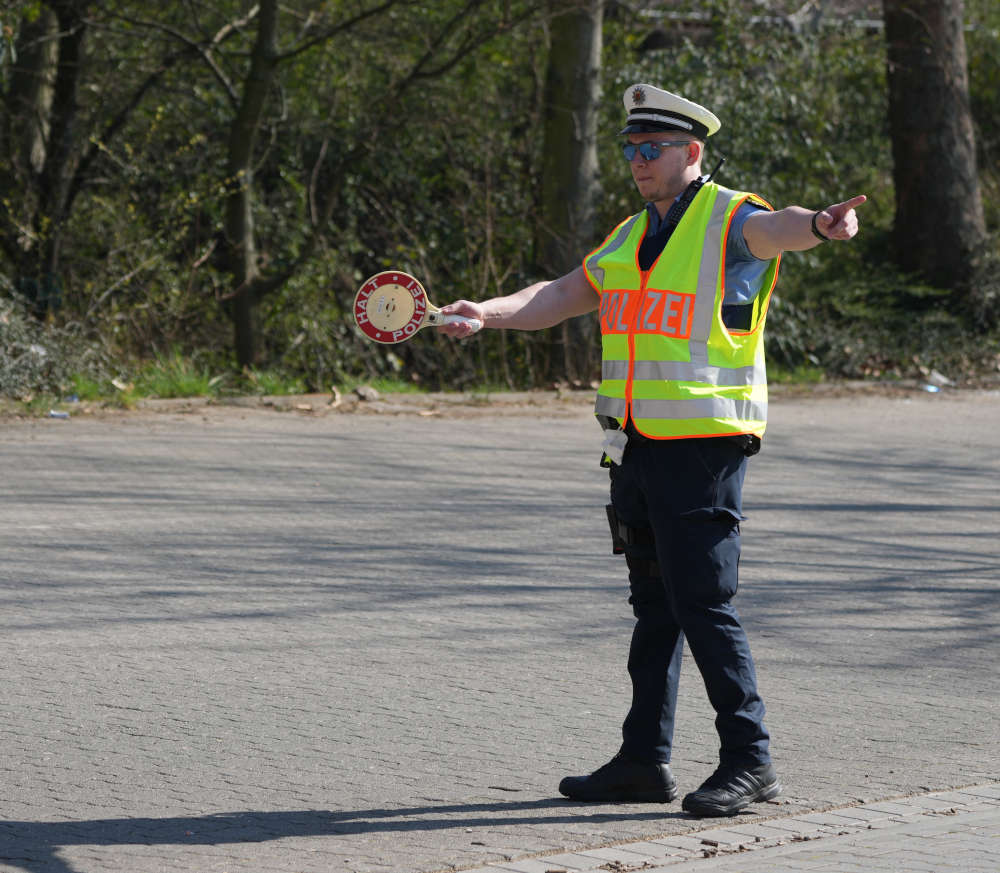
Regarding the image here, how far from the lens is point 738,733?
4418 millimetres

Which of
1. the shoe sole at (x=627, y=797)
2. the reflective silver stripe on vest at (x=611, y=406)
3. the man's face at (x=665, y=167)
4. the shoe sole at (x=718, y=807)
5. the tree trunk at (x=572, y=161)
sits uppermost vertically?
the tree trunk at (x=572, y=161)

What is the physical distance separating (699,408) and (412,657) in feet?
6.92

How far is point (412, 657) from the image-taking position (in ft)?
19.9

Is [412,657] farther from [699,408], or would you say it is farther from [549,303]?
[699,408]

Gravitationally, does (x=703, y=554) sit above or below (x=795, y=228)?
below

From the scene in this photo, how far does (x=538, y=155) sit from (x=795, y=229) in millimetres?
14236

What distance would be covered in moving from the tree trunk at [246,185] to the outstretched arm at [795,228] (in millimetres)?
12021

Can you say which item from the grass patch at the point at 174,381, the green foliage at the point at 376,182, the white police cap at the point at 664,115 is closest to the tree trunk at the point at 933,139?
the green foliage at the point at 376,182

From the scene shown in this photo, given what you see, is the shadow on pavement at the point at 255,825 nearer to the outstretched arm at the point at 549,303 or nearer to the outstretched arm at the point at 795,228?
the outstretched arm at the point at 549,303

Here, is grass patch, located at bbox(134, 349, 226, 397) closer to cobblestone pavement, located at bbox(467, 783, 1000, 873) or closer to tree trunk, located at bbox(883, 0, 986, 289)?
tree trunk, located at bbox(883, 0, 986, 289)

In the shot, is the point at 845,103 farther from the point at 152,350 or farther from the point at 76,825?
the point at 76,825

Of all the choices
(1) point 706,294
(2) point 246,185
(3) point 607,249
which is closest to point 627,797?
(1) point 706,294

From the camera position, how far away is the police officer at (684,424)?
14.3ft

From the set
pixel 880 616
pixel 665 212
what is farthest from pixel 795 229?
pixel 880 616
